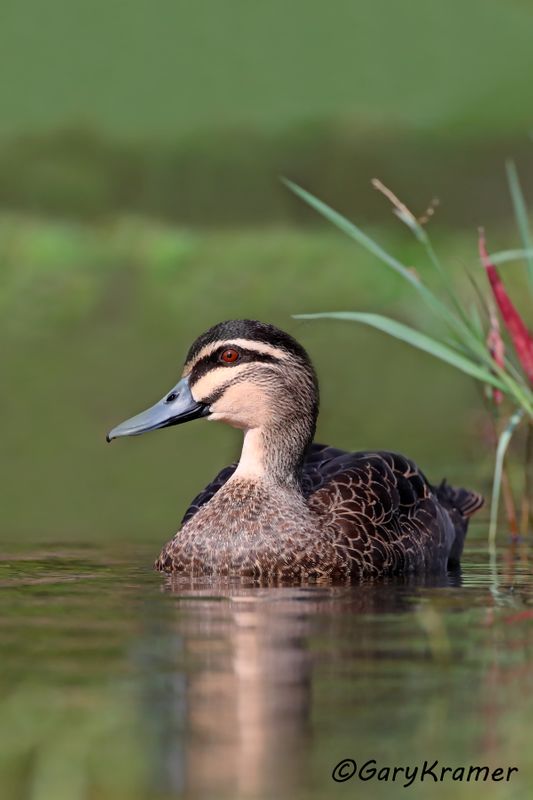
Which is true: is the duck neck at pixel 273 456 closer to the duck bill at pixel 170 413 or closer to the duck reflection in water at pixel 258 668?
the duck bill at pixel 170 413

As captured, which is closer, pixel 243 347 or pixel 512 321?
pixel 243 347

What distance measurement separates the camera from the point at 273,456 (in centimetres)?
988

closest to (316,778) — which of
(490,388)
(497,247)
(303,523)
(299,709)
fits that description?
(299,709)

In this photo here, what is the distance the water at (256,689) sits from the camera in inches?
196

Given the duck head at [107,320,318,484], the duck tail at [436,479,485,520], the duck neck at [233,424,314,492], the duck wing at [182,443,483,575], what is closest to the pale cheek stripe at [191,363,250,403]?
the duck head at [107,320,318,484]

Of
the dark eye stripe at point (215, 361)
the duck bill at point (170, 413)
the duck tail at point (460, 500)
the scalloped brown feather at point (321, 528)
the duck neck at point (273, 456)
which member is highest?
the dark eye stripe at point (215, 361)

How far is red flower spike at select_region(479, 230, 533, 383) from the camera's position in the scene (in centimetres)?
1007

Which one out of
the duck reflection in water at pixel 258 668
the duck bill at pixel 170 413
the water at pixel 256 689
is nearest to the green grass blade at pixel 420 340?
the duck bill at pixel 170 413

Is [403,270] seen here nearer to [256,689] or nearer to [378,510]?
[378,510]

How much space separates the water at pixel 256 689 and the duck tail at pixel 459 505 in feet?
7.20

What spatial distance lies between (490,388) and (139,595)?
3213mm

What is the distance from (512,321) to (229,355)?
162cm

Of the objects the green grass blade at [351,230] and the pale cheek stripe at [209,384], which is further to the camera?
the pale cheek stripe at [209,384]

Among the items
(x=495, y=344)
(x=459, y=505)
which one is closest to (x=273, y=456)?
(x=495, y=344)
